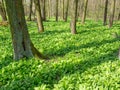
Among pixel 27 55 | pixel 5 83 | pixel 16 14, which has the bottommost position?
pixel 5 83

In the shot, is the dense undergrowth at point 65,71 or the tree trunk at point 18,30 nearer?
the dense undergrowth at point 65,71

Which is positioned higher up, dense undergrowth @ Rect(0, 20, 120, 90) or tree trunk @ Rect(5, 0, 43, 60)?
tree trunk @ Rect(5, 0, 43, 60)

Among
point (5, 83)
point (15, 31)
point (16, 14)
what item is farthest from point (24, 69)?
point (16, 14)

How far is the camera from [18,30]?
1038 centimetres

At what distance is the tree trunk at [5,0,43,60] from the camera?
9977 millimetres

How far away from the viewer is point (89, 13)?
81938 millimetres

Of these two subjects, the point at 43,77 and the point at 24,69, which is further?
the point at 24,69

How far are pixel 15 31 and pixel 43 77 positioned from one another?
271 centimetres

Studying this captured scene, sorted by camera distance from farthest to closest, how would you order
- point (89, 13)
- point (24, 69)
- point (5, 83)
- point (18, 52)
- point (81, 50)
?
point (89, 13)
point (81, 50)
point (18, 52)
point (24, 69)
point (5, 83)

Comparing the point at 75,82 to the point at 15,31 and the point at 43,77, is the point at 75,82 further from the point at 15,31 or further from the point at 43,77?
the point at 15,31

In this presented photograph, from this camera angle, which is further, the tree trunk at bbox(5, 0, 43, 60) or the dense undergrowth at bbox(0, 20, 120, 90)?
the tree trunk at bbox(5, 0, 43, 60)

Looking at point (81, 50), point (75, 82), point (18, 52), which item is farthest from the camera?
point (81, 50)

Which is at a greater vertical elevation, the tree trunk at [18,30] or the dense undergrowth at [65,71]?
the tree trunk at [18,30]

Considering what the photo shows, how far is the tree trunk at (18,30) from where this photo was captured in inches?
393
